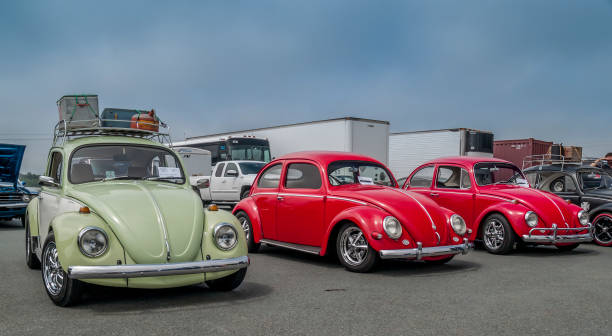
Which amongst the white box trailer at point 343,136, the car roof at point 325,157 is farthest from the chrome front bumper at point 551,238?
the white box trailer at point 343,136

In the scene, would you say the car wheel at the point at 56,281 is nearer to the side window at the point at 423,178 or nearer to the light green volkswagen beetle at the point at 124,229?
the light green volkswagen beetle at the point at 124,229

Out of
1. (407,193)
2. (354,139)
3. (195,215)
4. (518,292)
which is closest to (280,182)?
(407,193)

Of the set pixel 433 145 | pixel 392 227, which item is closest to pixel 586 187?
pixel 392 227

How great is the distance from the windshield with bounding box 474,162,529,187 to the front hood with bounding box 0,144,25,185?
10721mm

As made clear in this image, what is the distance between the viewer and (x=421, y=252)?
6668 mm

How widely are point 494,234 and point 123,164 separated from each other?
6.51 m

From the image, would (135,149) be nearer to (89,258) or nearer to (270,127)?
(89,258)

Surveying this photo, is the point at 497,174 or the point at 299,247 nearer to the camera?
the point at 299,247

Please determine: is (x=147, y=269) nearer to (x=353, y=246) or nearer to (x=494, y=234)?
(x=353, y=246)

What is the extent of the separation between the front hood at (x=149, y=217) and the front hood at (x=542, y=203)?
19.9 ft

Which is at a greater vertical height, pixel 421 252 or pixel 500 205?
pixel 500 205

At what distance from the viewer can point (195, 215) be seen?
17.9 feet

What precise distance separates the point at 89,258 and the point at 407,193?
4.55m

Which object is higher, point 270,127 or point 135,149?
point 270,127
